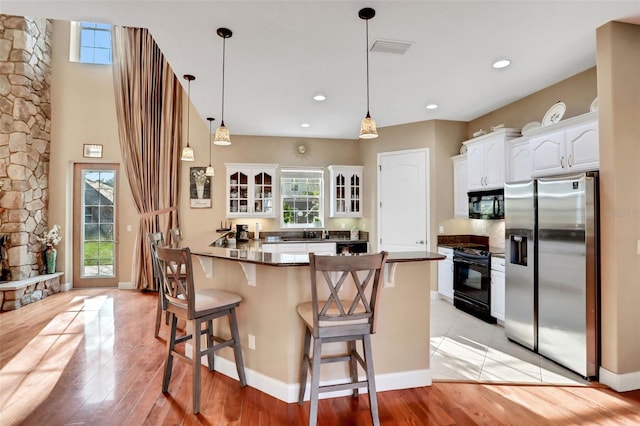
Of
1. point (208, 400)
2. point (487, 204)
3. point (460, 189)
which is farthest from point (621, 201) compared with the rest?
point (208, 400)

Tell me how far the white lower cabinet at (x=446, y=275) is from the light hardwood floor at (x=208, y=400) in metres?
2.24

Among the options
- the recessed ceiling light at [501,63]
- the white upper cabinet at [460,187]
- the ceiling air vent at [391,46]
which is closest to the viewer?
the ceiling air vent at [391,46]

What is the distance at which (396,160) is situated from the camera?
5.50m

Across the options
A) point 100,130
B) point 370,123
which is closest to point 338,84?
point 370,123

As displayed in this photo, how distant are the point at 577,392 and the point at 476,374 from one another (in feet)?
2.32

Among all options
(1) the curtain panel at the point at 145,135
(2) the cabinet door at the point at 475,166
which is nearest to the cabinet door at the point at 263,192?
(1) the curtain panel at the point at 145,135

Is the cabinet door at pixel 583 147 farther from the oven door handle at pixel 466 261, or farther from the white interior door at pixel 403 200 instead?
the white interior door at pixel 403 200

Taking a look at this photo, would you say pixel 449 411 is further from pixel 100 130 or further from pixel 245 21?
pixel 100 130

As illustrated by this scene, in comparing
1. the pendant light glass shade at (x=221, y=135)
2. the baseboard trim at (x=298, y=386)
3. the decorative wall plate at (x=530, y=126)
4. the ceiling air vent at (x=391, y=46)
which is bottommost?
the baseboard trim at (x=298, y=386)

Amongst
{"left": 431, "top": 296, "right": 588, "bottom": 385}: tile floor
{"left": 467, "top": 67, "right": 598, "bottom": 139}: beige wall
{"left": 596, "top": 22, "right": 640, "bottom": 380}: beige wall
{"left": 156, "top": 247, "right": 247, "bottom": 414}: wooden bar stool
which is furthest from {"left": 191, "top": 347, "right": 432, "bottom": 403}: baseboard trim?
{"left": 467, "top": 67, "right": 598, "bottom": 139}: beige wall

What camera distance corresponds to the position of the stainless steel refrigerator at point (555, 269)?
8.66 ft

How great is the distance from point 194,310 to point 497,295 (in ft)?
11.3

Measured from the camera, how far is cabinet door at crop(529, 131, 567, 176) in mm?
3205

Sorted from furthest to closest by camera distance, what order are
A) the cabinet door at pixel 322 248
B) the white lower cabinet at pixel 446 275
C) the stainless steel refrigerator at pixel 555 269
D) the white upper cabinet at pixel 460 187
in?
the cabinet door at pixel 322 248, the white upper cabinet at pixel 460 187, the white lower cabinet at pixel 446 275, the stainless steel refrigerator at pixel 555 269
